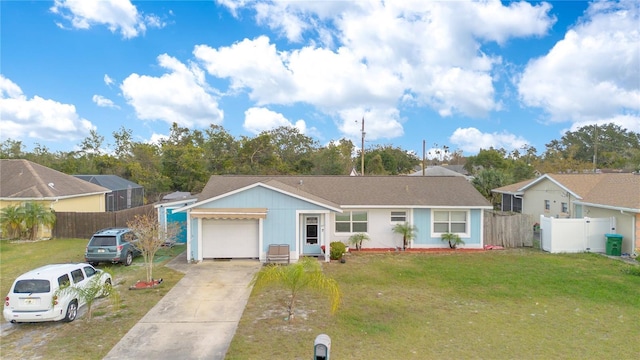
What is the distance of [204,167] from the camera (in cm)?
4250

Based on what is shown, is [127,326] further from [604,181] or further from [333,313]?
[604,181]

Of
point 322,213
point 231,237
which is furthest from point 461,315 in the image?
point 231,237

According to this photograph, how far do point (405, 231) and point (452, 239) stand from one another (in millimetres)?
2571

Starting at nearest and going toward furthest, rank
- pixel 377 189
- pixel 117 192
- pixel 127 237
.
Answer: pixel 127 237 → pixel 377 189 → pixel 117 192

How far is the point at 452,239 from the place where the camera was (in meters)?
19.4

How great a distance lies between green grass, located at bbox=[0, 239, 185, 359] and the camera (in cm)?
815

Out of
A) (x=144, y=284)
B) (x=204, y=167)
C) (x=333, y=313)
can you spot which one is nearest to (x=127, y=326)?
(x=144, y=284)

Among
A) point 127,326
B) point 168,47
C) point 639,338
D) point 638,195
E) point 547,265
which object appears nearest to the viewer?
point 639,338

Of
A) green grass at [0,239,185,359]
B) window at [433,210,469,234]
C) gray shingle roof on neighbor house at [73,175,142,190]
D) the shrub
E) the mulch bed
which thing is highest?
gray shingle roof on neighbor house at [73,175,142,190]

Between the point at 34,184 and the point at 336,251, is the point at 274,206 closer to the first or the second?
the point at 336,251

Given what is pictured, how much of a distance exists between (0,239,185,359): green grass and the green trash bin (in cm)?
1969

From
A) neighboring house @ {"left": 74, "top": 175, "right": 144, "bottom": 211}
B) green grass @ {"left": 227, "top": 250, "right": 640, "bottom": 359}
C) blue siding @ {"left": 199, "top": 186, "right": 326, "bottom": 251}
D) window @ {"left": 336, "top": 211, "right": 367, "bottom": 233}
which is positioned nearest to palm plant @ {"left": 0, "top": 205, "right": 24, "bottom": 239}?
neighboring house @ {"left": 74, "top": 175, "right": 144, "bottom": 211}

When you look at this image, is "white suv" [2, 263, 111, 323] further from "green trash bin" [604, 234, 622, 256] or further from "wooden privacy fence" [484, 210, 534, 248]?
"green trash bin" [604, 234, 622, 256]

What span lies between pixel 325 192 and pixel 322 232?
123 inches
